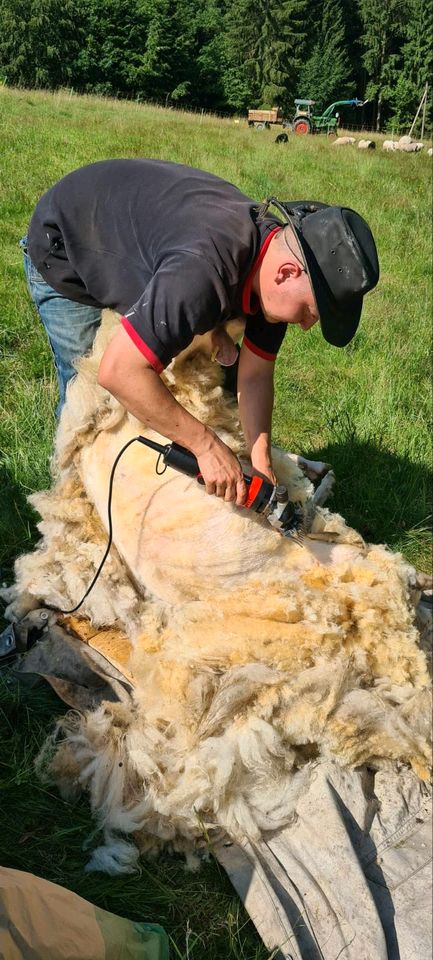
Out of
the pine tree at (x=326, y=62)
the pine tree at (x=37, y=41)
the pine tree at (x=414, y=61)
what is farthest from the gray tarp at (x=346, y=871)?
the pine tree at (x=414, y=61)

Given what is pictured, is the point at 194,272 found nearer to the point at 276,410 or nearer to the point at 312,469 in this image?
the point at 312,469

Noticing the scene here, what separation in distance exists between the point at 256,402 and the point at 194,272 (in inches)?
34.4

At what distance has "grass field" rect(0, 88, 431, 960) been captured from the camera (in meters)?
2.34

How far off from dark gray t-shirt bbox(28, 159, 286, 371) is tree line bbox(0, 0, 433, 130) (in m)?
43.2

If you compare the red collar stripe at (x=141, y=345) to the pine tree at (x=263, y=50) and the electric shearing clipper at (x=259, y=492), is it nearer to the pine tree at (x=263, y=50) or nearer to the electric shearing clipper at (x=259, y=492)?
the electric shearing clipper at (x=259, y=492)

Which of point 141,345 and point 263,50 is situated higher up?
point 263,50

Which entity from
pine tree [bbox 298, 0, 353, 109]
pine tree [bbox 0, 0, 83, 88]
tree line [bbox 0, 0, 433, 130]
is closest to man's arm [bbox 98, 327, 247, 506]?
pine tree [bbox 0, 0, 83, 88]

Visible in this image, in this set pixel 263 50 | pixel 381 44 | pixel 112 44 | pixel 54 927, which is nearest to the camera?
pixel 54 927

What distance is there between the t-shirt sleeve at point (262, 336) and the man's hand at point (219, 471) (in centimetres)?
63

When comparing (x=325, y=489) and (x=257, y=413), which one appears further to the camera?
(x=325, y=489)

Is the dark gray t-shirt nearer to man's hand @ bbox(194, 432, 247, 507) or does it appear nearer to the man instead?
the man

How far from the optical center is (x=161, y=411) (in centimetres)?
236

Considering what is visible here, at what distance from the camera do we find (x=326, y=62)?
45625 mm

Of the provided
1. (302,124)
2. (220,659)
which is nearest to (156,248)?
(220,659)
